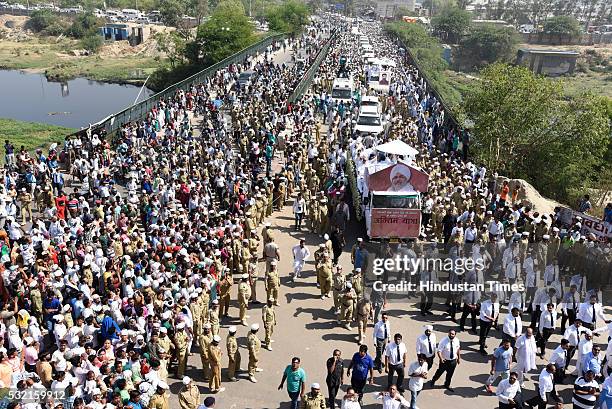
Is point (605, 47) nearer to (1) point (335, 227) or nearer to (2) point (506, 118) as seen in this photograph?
(2) point (506, 118)

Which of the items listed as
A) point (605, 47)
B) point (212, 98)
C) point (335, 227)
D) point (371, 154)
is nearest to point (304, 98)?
point (212, 98)

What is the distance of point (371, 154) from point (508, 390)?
36.1 feet

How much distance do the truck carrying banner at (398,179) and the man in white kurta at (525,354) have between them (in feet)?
22.1

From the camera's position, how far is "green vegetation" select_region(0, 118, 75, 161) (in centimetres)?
3580

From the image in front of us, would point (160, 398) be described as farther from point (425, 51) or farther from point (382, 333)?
point (425, 51)

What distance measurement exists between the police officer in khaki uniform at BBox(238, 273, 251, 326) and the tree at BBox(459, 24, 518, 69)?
3826 inches

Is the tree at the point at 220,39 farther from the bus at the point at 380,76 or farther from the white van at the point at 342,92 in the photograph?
the white van at the point at 342,92

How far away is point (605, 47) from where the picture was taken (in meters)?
129

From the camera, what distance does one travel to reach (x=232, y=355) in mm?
10508

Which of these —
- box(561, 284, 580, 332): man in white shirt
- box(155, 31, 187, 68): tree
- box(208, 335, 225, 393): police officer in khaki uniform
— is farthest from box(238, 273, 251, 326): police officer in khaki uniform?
box(155, 31, 187, 68): tree

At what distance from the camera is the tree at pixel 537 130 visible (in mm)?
24094

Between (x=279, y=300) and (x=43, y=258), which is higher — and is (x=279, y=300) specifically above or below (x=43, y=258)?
below

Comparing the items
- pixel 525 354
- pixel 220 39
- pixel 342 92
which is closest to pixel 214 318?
pixel 525 354

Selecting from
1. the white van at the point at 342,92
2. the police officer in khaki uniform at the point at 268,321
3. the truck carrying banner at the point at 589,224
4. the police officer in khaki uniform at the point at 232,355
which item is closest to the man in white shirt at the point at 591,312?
the truck carrying banner at the point at 589,224
